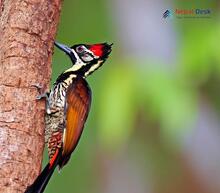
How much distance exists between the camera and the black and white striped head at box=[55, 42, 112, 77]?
3.40 m

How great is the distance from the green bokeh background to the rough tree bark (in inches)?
11.4

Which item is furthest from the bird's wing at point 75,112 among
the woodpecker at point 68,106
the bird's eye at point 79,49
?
the bird's eye at point 79,49

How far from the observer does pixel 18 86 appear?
2.97 m

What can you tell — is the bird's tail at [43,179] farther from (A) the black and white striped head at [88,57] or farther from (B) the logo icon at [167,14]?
(B) the logo icon at [167,14]

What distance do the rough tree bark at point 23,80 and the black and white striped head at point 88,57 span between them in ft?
1.10

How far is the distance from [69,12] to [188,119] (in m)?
2.04

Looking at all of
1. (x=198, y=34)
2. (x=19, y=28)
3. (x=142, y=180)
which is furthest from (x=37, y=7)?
(x=142, y=180)

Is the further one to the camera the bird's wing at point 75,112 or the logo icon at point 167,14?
the logo icon at point 167,14

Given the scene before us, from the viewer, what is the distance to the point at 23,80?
2.97 metres

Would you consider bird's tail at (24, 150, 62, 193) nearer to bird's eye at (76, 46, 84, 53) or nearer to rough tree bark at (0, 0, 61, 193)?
rough tree bark at (0, 0, 61, 193)

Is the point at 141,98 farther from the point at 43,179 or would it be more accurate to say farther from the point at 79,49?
the point at 79,49

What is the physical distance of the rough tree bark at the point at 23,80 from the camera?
2.84m

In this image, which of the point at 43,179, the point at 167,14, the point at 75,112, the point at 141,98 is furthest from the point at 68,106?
the point at 141,98

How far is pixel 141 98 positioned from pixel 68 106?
84cm
